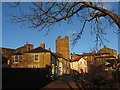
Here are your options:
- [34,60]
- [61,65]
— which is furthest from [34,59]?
[61,65]

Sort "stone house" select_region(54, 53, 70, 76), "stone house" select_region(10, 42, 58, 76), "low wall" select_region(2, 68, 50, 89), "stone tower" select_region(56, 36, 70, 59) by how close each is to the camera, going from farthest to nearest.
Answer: "stone tower" select_region(56, 36, 70, 59) → "stone house" select_region(54, 53, 70, 76) → "stone house" select_region(10, 42, 58, 76) → "low wall" select_region(2, 68, 50, 89)

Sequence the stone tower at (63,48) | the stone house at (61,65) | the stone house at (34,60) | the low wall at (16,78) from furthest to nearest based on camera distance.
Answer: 1. the stone tower at (63,48)
2. the stone house at (61,65)
3. the stone house at (34,60)
4. the low wall at (16,78)

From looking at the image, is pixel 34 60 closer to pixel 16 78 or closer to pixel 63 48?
pixel 16 78

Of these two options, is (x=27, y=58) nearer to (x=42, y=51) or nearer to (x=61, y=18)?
(x=42, y=51)

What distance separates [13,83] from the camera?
8.09m

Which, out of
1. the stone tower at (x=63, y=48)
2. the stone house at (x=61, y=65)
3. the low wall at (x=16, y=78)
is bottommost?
the stone house at (x=61, y=65)

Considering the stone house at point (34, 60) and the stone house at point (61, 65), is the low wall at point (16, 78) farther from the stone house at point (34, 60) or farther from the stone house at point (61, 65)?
the stone house at point (61, 65)

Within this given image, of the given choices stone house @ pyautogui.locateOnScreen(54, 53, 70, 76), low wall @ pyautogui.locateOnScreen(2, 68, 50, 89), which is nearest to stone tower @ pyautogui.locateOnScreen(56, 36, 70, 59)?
stone house @ pyautogui.locateOnScreen(54, 53, 70, 76)

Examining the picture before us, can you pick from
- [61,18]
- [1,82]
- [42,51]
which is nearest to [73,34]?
[61,18]

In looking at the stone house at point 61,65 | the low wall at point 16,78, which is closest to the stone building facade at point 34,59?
the stone house at point 61,65

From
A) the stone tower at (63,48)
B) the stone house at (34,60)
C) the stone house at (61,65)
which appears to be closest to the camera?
the stone house at (34,60)

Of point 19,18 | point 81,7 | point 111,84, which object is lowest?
point 111,84

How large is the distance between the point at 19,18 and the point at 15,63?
76.5ft

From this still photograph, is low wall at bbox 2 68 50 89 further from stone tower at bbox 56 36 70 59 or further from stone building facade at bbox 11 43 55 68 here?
stone tower at bbox 56 36 70 59
